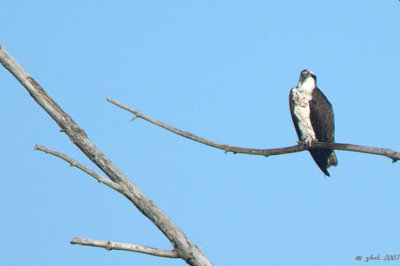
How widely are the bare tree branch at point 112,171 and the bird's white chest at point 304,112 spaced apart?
4901mm

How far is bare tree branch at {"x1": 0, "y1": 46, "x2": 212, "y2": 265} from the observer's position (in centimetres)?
434

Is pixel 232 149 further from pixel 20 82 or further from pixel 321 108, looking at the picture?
pixel 321 108

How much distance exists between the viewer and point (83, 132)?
4.54m

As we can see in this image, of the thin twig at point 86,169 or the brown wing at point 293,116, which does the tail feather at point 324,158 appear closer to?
the brown wing at point 293,116

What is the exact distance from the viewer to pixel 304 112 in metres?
9.05

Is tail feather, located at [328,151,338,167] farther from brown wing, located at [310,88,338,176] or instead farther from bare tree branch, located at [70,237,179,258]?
bare tree branch, located at [70,237,179,258]

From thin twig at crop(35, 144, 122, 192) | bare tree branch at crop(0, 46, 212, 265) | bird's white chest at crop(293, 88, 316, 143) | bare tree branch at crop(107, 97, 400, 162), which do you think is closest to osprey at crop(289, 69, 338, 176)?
bird's white chest at crop(293, 88, 316, 143)

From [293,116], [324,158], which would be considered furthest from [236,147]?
[293,116]

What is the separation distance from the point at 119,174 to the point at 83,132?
0.46 m

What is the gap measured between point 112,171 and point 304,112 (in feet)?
17.1

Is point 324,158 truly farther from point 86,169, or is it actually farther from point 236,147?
point 86,169

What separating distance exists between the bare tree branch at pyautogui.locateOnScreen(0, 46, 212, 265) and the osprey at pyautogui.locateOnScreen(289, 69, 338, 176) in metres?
4.68

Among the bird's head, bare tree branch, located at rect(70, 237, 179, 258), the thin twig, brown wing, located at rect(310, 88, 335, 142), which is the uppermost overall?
the bird's head

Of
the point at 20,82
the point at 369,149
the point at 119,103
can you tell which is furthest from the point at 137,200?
the point at 369,149
